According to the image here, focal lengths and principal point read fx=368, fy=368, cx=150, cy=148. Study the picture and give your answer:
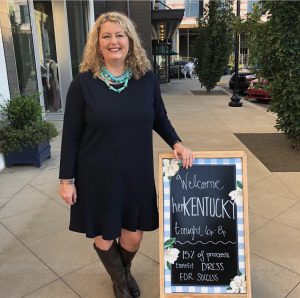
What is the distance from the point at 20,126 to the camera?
18.3ft

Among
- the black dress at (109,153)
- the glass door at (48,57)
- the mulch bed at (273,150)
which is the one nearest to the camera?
the black dress at (109,153)

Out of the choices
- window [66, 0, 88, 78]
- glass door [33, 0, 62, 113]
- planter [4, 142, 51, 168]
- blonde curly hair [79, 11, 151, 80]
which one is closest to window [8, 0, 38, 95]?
planter [4, 142, 51, 168]

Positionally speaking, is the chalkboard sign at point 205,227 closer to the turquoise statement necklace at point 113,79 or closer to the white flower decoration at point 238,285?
the white flower decoration at point 238,285

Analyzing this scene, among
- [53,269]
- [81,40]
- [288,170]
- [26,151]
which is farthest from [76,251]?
[81,40]

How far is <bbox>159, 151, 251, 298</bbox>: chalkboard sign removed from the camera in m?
2.32

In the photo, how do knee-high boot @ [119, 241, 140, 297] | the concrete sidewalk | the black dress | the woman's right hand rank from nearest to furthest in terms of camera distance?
1. the black dress
2. the woman's right hand
3. knee-high boot @ [119, 241, 140, 297]
4. the concrete sidewalk

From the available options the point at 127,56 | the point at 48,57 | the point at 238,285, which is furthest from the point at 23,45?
the point at 238,285

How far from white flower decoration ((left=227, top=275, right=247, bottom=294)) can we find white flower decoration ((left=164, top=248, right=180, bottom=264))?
39 centimetres

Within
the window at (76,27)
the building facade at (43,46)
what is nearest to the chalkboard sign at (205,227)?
the building facade at (43,46)

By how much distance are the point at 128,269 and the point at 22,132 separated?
3.45 meters

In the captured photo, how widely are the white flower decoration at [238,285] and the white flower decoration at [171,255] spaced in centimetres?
39

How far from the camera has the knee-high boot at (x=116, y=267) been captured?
2.43 m

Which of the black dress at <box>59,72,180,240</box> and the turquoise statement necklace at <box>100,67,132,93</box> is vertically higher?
the turquoise statement necklace at <box>100,67,132,93</box>

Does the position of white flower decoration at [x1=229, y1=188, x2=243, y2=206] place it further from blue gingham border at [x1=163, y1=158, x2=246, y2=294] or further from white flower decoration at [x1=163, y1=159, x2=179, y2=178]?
white flower decoration at [x1=163, y1=159, x2=179, y2=178]
